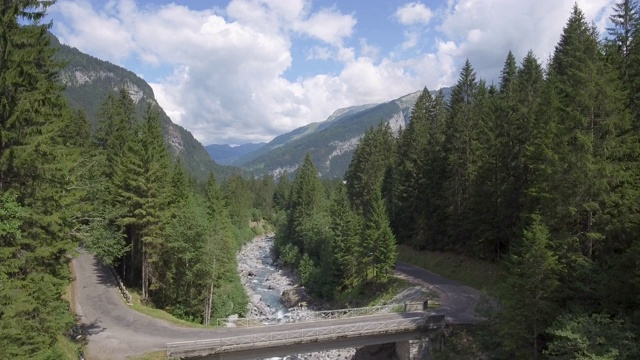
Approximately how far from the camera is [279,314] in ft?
161

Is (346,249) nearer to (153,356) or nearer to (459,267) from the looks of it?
(459,267)

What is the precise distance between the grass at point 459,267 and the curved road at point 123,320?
166 cm

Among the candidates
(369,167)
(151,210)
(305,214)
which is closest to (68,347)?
(151,210)

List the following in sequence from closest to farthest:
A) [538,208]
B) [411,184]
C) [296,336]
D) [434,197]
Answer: [538,208] → [296,336] → [434,197] → [411,184]

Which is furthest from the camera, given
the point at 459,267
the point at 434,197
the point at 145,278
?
the point at 434,197

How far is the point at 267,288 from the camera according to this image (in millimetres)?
62719

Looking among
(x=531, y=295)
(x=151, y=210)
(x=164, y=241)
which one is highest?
(x=151, y=210)

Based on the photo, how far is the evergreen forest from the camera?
17.9 metres

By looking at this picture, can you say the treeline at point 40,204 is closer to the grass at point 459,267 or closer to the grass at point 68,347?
the grass at point 68,347

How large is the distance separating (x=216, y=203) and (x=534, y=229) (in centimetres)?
4389

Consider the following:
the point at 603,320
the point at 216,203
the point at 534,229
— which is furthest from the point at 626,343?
the point at 216,203

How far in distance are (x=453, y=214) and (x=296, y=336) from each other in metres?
26.9

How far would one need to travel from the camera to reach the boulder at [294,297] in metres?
53.9

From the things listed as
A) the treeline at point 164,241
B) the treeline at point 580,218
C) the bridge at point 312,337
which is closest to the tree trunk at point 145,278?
the treeline at point 164,241
